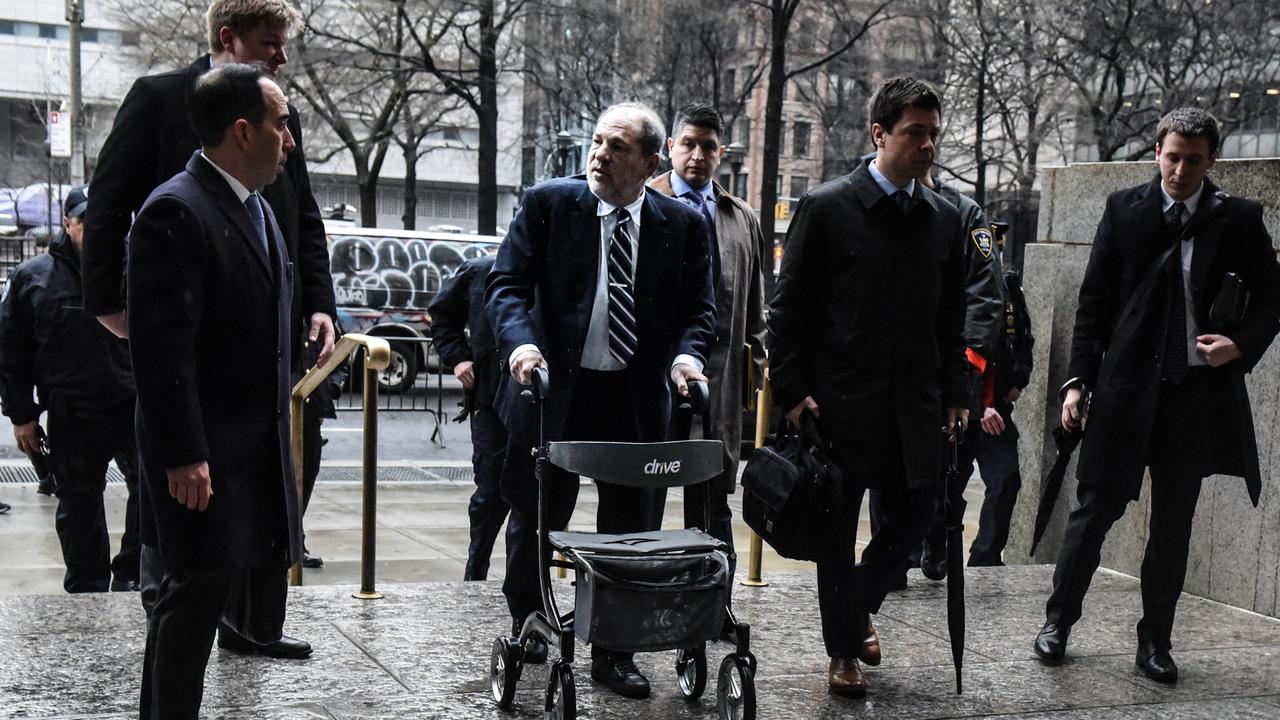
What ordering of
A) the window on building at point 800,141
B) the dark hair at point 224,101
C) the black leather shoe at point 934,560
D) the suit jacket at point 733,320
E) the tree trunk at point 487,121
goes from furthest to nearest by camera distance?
1. the window on building at point 800,141
2. the tree trunk at point 487,121
3. the black leather shoe at point 934,560
4. the suit jacket at point 733,320
5. the dark hair at point 224,101

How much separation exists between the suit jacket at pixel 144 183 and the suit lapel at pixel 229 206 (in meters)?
0.70

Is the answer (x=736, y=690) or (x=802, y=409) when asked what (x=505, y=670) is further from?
(x=802, y=409)

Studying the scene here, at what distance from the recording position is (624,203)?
4754 mm

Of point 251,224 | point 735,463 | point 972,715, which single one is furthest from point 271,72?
point 972,715

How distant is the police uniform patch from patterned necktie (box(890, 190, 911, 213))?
1.86 meters

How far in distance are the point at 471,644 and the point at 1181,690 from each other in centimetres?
261

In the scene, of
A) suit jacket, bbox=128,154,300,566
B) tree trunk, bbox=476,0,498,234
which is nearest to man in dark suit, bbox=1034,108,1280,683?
suit jacket, bbox=128,154,300,566

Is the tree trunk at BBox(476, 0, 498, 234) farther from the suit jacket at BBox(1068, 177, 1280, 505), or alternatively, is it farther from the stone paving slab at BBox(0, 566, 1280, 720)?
the suit jacket at BBox(1068, 177, 1280, 505)

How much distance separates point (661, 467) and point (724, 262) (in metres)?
2.04

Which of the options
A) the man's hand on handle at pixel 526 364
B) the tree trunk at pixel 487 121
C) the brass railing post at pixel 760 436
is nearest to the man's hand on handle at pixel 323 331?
the man's hand on handle at pixel 526 364

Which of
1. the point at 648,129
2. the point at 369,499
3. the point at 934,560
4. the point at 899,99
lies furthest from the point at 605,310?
the point at 934,560

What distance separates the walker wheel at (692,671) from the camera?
15.1 ft

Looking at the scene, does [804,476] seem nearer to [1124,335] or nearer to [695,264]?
[695,264]

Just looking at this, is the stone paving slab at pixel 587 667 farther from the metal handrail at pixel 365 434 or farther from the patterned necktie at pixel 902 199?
the patterned necktie at pixel 902 199
